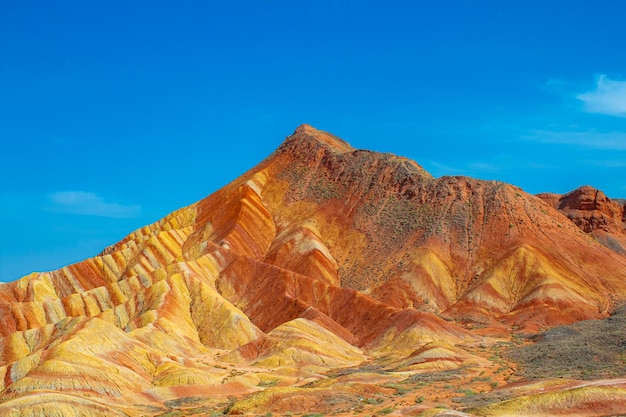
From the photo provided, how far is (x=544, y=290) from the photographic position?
111 metres

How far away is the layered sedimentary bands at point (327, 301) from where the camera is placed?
57.5 metres

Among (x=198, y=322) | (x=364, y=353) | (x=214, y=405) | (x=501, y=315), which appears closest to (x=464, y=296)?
(x=501, y=315)

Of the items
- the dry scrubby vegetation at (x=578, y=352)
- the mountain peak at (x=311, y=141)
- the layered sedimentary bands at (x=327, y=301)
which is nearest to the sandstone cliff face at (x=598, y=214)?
the layered sedimentary bands at (x=327, y=301)

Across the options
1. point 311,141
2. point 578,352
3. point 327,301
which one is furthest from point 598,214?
point 578,352

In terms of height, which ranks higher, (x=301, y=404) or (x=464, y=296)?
(x=464, y=296)

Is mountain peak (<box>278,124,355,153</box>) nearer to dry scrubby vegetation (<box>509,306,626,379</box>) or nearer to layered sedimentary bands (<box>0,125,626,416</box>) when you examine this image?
layered sedimentary bands (<box>0,125,626,416</box>)

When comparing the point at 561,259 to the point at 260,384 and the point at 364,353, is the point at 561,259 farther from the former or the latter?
the point at 260,384

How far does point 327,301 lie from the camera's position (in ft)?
359

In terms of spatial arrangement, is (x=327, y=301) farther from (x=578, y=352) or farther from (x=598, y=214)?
(x=598, y=214)

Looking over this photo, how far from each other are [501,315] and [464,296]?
7122 millimetres

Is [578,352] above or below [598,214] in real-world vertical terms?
below

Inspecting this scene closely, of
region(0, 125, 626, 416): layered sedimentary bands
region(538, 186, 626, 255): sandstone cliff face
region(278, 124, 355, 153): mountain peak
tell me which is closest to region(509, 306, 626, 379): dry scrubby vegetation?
region(0, 125, 626, 416): layered sedimentary bands

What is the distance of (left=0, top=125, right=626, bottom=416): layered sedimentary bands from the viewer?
5750 centimetres

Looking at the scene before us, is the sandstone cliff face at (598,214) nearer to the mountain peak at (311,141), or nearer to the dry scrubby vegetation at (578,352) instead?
the mountain peak at (311,141)
